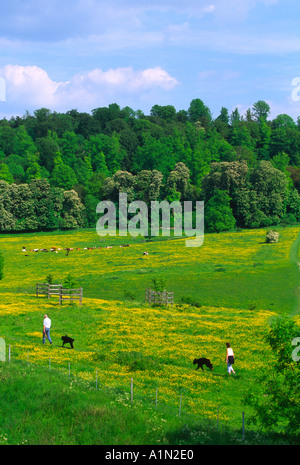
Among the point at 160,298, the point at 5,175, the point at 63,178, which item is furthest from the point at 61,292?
the point at 63,178

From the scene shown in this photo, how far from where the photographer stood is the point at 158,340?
31672mm

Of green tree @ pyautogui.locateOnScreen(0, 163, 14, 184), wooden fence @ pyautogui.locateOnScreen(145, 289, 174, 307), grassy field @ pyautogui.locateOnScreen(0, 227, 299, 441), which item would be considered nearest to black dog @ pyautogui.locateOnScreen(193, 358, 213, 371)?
grassy field @ pyautogui.locateOnScreen(0, 227, 299, 441)

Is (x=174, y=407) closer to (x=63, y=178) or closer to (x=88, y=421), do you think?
(x=88, y=421)

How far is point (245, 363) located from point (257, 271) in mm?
42428

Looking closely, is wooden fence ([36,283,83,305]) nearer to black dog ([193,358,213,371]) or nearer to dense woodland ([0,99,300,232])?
black dog ([193,358,213,371])

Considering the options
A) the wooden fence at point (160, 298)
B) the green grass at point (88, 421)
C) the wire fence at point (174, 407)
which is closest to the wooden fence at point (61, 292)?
the wooden fence at point (160, 298)

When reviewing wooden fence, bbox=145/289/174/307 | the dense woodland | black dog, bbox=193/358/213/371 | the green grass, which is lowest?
wooden fence, bbox=145/289/174/307

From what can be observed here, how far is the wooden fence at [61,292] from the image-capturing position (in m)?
43.3

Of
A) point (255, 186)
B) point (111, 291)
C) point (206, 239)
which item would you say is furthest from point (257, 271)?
point (255, 186)

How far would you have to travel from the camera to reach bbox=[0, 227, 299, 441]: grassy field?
23609 mm

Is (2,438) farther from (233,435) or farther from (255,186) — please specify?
(255,186)

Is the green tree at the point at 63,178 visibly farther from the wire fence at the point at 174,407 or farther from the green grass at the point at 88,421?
the green grass at the point at 88,421

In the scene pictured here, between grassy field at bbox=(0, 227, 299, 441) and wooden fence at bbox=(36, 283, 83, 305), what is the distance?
98cm

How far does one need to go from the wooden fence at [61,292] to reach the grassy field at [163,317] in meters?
0.98
